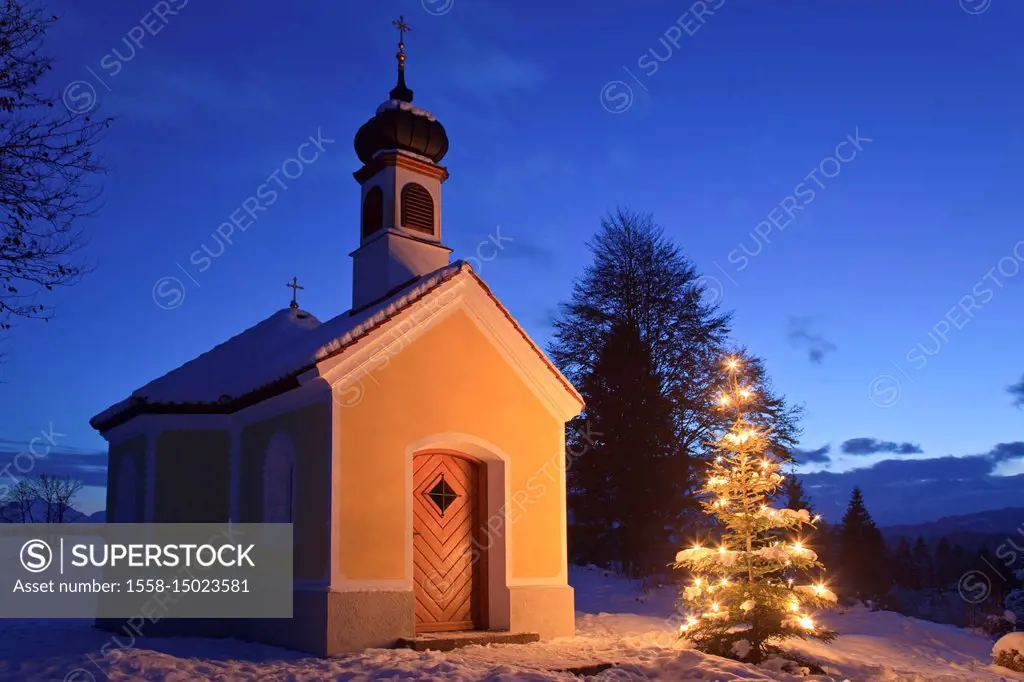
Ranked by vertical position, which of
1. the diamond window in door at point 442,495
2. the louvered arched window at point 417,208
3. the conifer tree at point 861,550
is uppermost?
the louvered arched window at point 417,208

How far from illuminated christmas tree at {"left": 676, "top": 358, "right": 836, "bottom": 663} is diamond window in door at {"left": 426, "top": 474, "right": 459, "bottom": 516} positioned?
361cm

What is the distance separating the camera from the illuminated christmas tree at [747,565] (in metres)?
10.1

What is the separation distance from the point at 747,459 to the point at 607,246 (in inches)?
643

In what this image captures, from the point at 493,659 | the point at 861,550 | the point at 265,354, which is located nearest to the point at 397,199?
the point at 265,354

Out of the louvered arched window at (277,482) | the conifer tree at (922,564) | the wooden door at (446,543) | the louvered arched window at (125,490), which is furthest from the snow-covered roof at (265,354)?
the conifer tree at (922,564)

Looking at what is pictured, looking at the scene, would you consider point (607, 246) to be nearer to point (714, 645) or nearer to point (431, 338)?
point (431, 338)

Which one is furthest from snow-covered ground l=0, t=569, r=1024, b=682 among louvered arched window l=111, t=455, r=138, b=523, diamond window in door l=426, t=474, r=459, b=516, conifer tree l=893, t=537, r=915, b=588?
conifer tree l=893, t=537, r=915, b=588

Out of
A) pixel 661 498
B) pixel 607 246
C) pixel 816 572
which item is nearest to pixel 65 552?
pixel 661 498

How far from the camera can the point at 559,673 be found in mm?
9344

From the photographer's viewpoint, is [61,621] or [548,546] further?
[61,621]

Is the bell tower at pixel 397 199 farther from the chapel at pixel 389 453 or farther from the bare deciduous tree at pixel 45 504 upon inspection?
the bare deciduous tree at pixel 45 504

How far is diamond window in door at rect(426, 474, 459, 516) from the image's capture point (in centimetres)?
1254

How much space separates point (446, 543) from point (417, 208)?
6.51 meters

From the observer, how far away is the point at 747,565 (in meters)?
10.4
